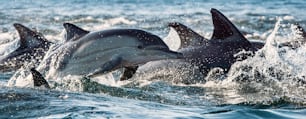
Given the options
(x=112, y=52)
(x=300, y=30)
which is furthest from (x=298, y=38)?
(x=112, y=52)

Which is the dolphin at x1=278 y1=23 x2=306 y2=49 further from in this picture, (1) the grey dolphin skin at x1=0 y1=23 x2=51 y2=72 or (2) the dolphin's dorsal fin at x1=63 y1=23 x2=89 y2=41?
(1) the grey dolphin skin at x1=0 y1=23 x2=51 y2=72

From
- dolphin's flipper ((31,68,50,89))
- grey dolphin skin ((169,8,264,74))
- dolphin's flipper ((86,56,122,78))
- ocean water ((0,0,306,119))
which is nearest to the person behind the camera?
ocean water ((0,0,306,119))

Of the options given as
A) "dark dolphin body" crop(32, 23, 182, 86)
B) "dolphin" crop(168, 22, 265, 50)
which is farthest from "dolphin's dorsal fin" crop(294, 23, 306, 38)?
"dark dolphin body" crop(32, 23, 182, 86)

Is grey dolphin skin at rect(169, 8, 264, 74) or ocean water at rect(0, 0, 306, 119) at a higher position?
grey dolphin skin at rect(169, 8, 264, 74)

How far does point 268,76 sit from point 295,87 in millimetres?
700

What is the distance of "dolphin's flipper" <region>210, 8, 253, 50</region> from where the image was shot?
38.5 feet

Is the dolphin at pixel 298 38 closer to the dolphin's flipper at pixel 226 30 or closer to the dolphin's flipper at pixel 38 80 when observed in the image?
the dolphin's flipper at pixel 226 30

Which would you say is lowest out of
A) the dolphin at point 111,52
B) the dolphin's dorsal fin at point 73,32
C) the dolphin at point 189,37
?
the dolphin at point 111,52

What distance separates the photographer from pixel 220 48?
464 inches

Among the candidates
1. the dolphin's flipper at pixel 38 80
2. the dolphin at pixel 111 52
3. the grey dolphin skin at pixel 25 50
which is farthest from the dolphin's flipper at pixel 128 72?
the grey dolphin skin at pixel 25 50

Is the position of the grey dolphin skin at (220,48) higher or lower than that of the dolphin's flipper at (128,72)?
higher

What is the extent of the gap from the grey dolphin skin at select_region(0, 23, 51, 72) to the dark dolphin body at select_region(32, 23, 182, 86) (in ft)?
6.41

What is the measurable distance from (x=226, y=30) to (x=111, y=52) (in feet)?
7.23

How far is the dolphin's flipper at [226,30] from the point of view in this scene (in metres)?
11.7
